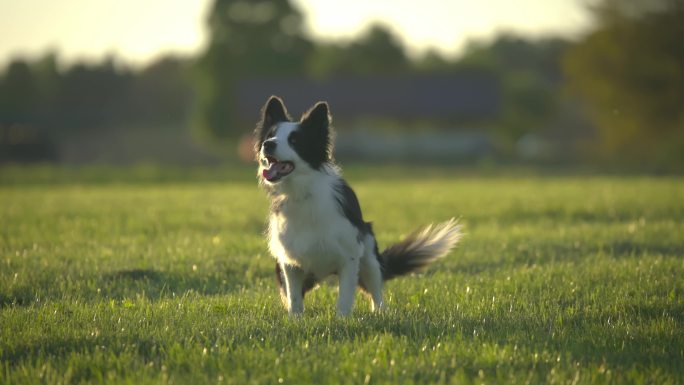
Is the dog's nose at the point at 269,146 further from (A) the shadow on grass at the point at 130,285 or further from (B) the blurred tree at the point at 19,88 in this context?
(B) the blurred tree at the point at 19,88

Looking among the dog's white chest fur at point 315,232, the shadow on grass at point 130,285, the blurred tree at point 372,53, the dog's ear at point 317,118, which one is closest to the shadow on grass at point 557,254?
the shadow on grass at point 130,285

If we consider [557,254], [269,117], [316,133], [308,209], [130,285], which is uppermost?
[269,117]

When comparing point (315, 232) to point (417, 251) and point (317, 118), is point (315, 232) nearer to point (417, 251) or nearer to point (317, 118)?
point (317, 118)

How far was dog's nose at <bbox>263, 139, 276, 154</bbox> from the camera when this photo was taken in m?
7.83

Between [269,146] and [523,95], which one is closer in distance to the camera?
[269,146]

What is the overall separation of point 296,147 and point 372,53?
7533 cm

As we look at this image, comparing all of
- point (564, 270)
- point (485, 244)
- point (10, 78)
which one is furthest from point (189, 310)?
point (10, 78)

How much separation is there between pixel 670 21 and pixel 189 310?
41.5 meters

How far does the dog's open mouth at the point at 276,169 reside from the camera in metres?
7.93

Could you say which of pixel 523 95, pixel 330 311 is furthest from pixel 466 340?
pixel 523 95

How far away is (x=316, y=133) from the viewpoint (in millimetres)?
8109

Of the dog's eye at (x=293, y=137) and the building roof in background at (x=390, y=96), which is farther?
the building roof in background at (x=390, y=96)

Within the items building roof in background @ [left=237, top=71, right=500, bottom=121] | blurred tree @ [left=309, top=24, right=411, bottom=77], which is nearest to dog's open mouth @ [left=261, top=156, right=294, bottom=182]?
building roof in background @ [left=237, top=71, right=500, bottom=121]

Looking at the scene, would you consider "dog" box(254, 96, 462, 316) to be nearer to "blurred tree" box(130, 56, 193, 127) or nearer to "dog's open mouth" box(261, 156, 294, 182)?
"dog's open mouth" box(261, 156, 294, 182)
